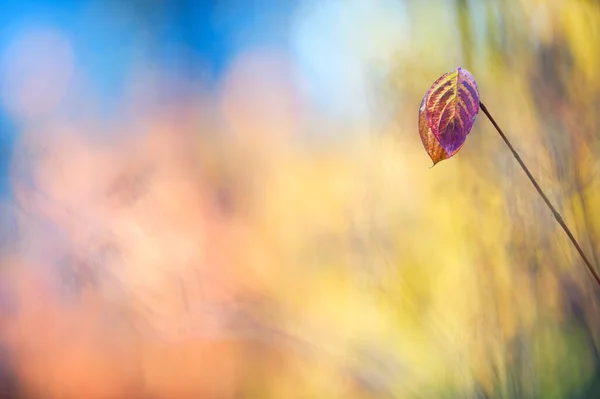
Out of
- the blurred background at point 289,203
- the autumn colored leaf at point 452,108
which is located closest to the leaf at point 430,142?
the autumn colored leaf at point 452,108

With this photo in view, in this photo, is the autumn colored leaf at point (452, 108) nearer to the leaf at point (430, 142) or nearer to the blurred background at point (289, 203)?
the leaf at point (430, 142)

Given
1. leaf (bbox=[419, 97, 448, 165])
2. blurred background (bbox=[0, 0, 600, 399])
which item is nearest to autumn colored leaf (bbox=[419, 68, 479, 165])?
leaf (bbox=[419, 97, 448, 165])

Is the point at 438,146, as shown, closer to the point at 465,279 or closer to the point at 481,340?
the point at 465,279

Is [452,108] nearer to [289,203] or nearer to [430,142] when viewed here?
[430,142]

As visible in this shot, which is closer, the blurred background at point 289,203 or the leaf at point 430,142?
the leaf at point 430,142

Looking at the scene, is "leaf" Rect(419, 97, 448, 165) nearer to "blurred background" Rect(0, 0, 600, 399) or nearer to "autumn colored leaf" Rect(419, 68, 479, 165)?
"autumn colored leaf" Rect(419, 68, 479, 165)

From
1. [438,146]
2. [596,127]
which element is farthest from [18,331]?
[596,127]
